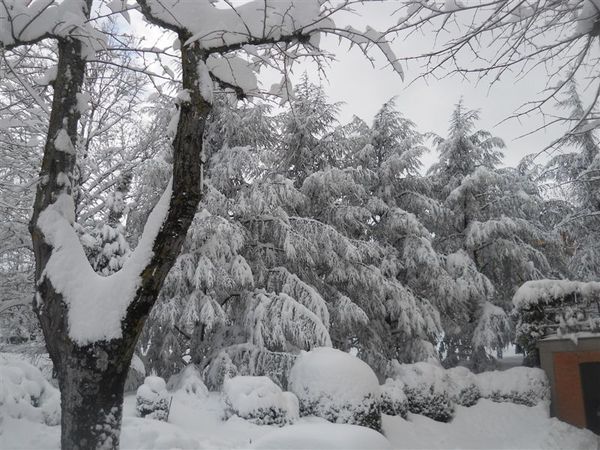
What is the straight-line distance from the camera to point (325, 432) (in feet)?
15.4

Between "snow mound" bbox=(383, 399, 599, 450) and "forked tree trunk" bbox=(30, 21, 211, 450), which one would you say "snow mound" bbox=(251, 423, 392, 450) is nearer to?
"forked tree trunk" bbox=(30, 21, 211, 450)

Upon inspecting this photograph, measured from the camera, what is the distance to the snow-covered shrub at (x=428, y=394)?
→ 10961 mm

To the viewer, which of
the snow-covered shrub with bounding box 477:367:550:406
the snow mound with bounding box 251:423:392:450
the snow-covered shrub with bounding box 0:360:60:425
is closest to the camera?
the snow mound with bounding box 251:423:392:450

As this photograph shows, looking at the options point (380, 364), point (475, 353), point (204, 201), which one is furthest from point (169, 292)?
point (475, 353)

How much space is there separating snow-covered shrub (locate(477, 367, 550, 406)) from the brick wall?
37 centimetres

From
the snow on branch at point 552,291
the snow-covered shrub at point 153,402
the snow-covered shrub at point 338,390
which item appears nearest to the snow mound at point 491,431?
the snow-covered shrub at point 338,390

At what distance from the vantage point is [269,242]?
13125 mm

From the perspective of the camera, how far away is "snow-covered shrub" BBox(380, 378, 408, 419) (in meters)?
10.2

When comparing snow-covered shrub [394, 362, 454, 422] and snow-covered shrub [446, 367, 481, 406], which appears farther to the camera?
snow-covered shrub [446, 367, 481, 406]

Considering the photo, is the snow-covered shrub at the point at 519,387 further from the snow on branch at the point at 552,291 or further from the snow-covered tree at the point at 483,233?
the snow-covered tree at the point at 483,233

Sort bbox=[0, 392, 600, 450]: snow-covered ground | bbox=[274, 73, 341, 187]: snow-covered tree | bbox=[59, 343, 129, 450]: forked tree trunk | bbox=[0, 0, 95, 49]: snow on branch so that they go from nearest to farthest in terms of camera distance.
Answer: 1. bbox=[59, 343, 129, 450]: forked tree trunk
2. bbox=[0, 0, 95, 49]: snow on branch
3. bbox=[0, 392, 600, 450]: snow-covered ground
4. bbox=[274, 73, 341, 187]: snow-covered tree

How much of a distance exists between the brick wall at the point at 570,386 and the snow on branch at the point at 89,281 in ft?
38.8

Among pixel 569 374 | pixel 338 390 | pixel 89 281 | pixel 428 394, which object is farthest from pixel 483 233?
pixel 89 281

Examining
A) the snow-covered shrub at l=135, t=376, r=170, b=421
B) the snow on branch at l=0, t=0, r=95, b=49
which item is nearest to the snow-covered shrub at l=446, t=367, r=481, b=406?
the snow-covered shrub at l=135, t=376, r=170, b=421
